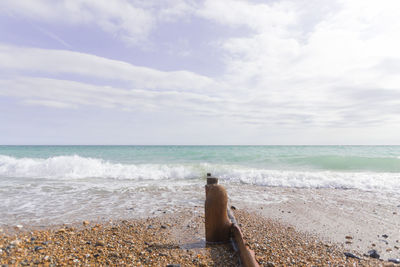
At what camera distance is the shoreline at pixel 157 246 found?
3.13 meters

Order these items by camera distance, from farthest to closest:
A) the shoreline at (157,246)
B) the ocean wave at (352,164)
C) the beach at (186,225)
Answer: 1. the ocean wave at (352,164)
2. the beach at (186,225)
3. the shoreline at (157,246)

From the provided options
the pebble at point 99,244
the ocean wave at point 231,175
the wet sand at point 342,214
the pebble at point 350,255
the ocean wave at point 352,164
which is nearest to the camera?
the pebble at point 350,255

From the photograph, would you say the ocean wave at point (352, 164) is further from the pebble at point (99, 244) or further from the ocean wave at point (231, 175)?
the pebble at point (99, 244)

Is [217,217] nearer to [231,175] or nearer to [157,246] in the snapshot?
[157,246]

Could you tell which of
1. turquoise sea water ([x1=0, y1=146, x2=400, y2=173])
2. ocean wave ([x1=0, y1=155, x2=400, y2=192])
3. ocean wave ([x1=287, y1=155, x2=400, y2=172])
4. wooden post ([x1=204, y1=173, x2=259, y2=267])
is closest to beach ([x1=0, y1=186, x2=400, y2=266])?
wooden post ([x1=204, y1=173, x2=259, y2=267])

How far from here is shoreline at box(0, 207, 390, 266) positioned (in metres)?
3.13

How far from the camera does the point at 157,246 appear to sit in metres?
3.70

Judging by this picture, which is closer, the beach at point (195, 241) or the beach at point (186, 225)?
the beach at point (195, 241)

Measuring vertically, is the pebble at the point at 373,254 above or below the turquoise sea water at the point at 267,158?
below

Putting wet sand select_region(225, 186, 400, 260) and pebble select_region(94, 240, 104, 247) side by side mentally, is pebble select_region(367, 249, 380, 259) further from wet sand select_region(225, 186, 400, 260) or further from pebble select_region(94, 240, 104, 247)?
pebble select_region(94, 240, 104, 247)

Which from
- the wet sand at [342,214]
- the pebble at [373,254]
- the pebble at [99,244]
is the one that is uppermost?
the pebble at [99,244]

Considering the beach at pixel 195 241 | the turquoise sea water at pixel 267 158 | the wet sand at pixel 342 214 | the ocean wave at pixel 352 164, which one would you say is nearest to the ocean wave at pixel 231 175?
the turquoise sea water at pixel 267 158

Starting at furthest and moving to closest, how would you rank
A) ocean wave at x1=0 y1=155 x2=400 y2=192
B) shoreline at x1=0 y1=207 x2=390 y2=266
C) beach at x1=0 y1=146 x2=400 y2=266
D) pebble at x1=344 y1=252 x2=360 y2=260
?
ocean wave at x1=0 y1=155 x2=400 y2=192, pebble at x1=344 y1=252 x2=360 y2=260, beach at x1=0 y1=146 x2=400 y2=266, shoreline at x1=0 y1=207 x2=390 y2=266

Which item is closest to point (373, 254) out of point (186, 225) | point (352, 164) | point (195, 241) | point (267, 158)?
point (195, 241)
